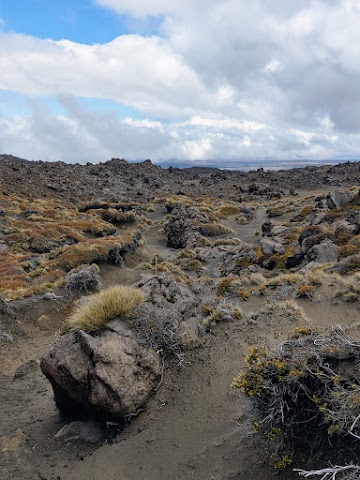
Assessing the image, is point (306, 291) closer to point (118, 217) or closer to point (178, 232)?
point (178, 232)

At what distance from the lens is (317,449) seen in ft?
18.3

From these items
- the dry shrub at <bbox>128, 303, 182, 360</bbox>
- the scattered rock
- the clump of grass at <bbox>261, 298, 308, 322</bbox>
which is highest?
the dry shrub at <bbox>128, 303, 182, 360</bbox>

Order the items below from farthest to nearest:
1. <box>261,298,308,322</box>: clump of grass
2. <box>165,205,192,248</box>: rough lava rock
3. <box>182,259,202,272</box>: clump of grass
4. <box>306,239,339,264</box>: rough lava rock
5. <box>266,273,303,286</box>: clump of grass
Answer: <box>165,205,192,248</box>: rough lava rock < <box>182,259,202,272</box>: clump of grass < <box>306,239,339,264</box>: rough lava rock < <box>266,273,303,286</box>: clump of grass < <box>261,298,308,322</box>: clump of grass

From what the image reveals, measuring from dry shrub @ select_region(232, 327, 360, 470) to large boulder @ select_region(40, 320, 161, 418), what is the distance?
309 centimetres

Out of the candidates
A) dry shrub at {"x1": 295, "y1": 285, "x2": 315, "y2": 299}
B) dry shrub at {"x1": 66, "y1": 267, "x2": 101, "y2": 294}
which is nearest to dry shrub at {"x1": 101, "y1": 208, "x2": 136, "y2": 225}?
dry shrub at {"x1": 66, "y1": 267, "x2": 101, "y2": 294}

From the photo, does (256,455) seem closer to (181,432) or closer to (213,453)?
(213,453)

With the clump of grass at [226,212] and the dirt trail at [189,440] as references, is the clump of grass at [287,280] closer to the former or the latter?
the dirt trail at [189,440]

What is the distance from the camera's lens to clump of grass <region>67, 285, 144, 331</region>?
9.37 metres

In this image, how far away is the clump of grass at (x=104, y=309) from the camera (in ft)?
30.7

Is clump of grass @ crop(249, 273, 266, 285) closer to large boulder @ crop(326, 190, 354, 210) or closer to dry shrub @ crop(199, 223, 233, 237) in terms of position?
large boulder @ crop(326, 190, 354, 210)

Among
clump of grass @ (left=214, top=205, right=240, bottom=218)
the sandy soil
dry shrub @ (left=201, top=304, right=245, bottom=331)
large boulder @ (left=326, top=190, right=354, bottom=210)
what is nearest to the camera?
the sandy soil

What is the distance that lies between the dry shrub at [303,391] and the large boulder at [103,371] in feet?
10.1

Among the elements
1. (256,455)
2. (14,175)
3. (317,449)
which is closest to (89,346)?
(256,455)

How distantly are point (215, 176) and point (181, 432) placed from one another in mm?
103068
